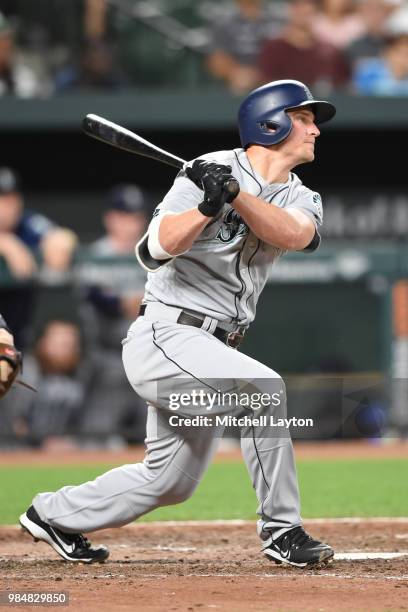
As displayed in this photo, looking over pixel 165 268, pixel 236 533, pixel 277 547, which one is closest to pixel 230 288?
pixel 165 268

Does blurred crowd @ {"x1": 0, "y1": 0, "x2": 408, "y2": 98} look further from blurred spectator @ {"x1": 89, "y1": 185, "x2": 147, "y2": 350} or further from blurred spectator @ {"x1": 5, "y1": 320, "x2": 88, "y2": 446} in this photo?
blurred spectator @ {"x1": 5, "y1": 320, "x2": 88, "y2": 446}

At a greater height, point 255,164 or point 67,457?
point 255,164

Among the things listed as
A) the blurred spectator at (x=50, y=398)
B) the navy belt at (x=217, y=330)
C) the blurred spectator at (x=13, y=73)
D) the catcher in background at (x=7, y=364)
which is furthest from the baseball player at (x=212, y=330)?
the blurred spectator at (x=13, y=73)

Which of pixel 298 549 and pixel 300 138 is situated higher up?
pixel 300 138

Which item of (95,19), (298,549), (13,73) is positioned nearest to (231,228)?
(298,549)

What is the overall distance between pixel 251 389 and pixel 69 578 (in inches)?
33.2

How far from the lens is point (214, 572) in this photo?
3.83 meters

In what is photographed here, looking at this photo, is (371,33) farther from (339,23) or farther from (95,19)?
(95,19)

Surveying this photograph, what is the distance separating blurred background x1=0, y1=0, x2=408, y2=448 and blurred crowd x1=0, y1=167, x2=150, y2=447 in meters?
0.01

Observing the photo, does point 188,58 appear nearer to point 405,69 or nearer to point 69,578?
point 405,69

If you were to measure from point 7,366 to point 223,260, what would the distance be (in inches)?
31.6

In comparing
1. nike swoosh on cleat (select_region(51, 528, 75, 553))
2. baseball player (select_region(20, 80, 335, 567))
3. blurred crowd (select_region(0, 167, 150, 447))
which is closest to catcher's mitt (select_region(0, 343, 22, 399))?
baseball player (select_region(20, 80, 335, 567))

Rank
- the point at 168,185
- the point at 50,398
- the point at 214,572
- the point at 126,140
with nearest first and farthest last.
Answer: the point at 214,572 → the point at 126,140 → the point at 50,398 → the point at 168,185

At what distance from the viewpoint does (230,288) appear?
3.92m
